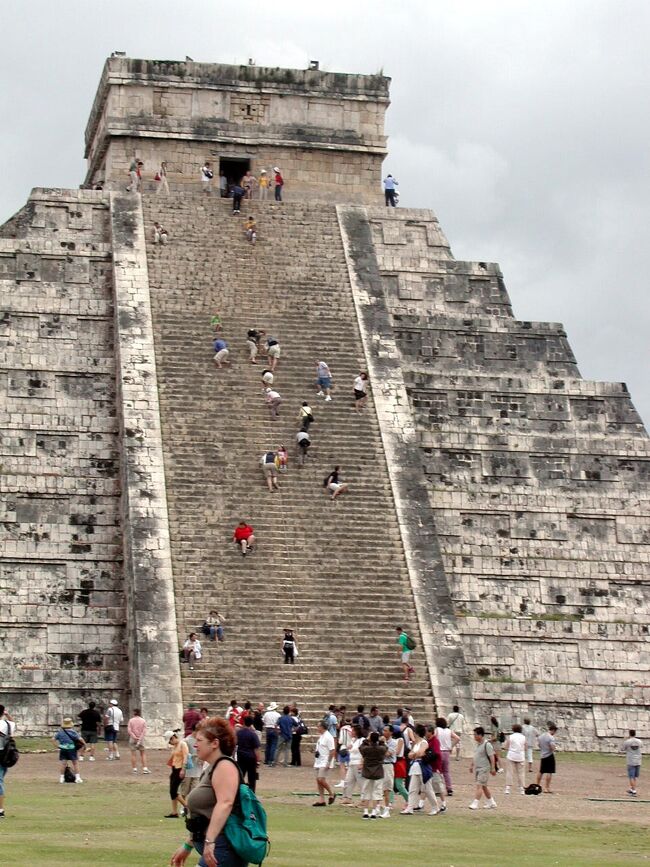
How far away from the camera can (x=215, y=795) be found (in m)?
11.7

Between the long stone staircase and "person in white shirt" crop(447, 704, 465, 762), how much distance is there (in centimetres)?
56

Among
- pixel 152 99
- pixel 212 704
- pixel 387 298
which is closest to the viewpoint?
pixel 212 704

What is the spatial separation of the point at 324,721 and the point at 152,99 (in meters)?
19.2

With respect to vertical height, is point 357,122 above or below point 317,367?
above

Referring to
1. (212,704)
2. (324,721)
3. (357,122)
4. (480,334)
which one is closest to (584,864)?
(324,721)

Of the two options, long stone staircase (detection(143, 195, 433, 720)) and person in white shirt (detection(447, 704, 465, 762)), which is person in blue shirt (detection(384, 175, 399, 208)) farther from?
person in white shirt (detection(447, 704, 465, 762))

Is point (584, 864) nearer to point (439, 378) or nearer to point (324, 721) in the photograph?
point (324, 721)

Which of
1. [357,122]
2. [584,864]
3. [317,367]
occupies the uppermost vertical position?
[357,122]

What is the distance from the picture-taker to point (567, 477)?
36.2 metres

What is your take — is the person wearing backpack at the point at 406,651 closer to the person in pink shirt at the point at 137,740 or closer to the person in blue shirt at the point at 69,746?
the person in pink shirt at the point at 137,740

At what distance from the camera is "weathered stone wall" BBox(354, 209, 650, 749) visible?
33312 millimetres

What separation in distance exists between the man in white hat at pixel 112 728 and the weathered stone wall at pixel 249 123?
15730mm

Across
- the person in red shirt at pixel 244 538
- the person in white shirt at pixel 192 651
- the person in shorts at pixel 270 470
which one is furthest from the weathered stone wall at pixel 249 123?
the person in white shirt at pixel 192 651

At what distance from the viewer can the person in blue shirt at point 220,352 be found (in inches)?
1383
